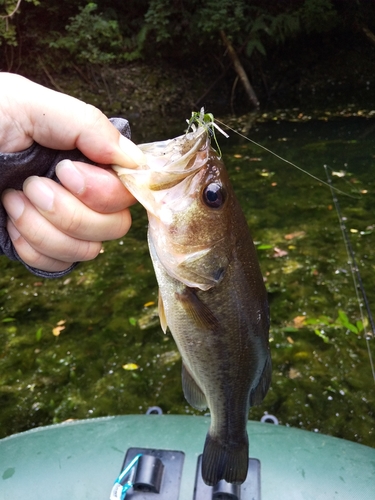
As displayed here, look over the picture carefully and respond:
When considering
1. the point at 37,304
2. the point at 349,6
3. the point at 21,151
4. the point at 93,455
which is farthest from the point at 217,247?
the point at 349,6

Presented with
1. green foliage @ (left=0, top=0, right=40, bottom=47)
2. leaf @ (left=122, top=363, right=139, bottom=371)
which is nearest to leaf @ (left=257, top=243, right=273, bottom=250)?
leaf @ (left=122, top=363, right=139, bottom=371)

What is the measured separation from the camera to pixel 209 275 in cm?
152

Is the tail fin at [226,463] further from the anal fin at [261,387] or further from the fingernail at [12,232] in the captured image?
the fingernail at [12,232]

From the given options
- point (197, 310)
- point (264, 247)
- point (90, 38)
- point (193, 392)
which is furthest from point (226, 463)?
point (90, 38)

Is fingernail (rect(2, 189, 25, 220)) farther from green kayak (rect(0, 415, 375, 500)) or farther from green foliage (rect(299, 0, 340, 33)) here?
green foliage (rect(299, 0, 340, 33))

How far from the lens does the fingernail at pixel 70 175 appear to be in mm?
1374

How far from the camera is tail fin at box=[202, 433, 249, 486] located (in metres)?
→ 1.69

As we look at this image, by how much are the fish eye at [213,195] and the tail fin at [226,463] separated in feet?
3.19

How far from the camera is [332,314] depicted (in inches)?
151

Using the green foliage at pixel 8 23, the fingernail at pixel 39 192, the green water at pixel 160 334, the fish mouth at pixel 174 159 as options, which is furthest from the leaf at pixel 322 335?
the green foliage at pixel 8 23

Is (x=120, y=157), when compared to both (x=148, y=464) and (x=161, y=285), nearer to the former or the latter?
(x=161, y=285)

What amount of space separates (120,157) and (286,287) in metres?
3.20

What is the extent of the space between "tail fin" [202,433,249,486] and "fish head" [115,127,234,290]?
0.70 meters

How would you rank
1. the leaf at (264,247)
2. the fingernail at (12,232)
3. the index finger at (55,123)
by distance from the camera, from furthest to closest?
the leaf at (264,247)
the fingernail at (12,232)
the index finger at (55,123)
